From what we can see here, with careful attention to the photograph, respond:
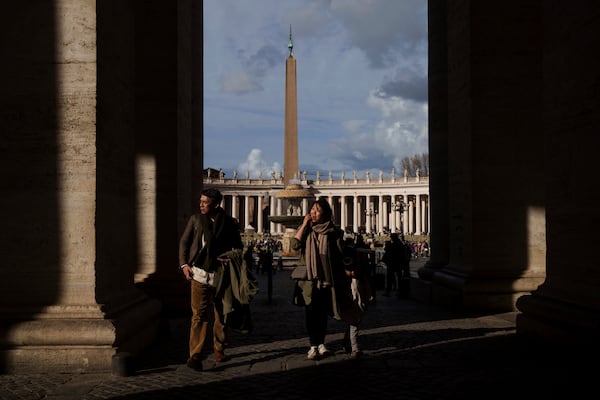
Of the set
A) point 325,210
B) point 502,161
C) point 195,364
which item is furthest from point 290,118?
point 195,364

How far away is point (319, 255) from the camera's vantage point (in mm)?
8516

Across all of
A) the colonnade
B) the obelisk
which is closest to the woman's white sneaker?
the obelisk

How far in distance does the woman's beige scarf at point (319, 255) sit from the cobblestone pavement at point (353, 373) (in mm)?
1184

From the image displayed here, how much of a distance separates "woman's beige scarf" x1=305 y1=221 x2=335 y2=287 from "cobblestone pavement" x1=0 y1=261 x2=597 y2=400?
1184 mm

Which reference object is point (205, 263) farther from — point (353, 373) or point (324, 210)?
point (353, 373)

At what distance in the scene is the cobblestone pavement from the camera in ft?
22.3

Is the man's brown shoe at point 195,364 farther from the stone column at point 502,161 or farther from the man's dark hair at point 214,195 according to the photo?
the stone column at point 502,161

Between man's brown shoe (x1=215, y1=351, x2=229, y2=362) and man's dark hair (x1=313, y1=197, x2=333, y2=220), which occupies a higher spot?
man's dark hair (x1=313, y1=197, x2=333, y2=220)

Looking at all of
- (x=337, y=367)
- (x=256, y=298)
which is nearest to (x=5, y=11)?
(x=337, y=367)

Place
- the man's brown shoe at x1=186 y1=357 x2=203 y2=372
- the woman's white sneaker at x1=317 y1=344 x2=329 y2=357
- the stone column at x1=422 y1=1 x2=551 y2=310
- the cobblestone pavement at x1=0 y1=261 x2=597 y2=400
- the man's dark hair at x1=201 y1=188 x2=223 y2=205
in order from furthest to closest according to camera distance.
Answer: the stone column at x1=422 y1=1 x2=551 y2=310
the woman's white sneaker at x1=317 y1=344 x2=329 y2=357
the man's dark hair at x1=201 y1=188 x2=223 y2=205
the man's brown shoe at x1=186 y1=357 x2=203 y2=372
the cobblestone pavement at x1=0 y1=261 x2=597 y2=400

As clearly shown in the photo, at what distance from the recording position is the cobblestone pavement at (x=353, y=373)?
22.3ft

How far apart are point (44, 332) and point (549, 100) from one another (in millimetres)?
7774

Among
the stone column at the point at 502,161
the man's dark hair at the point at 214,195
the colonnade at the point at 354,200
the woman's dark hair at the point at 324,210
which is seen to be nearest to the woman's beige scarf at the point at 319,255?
the woman's dark hair at the point at 324,210

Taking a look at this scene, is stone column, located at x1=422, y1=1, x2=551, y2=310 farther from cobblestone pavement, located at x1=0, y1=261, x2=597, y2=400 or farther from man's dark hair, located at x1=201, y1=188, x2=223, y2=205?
man's dark hair, located at x1=201, y1=188, x2=223, y2=205
